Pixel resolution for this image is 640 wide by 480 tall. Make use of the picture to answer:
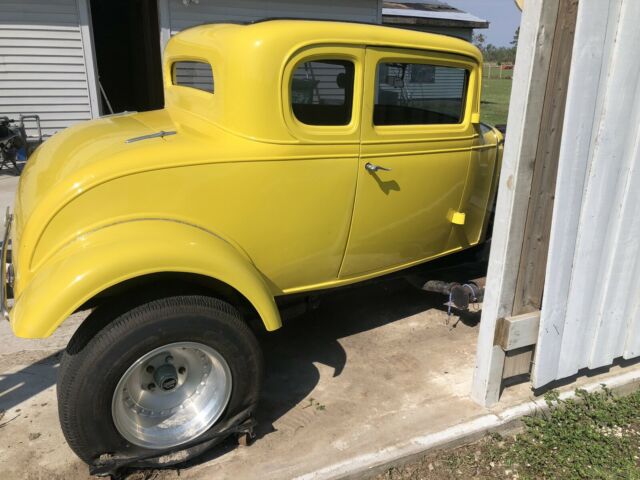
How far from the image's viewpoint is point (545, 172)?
8.62 ft

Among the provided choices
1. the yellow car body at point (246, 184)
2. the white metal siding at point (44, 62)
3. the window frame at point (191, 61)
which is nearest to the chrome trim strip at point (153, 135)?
the yellow car body at point (246, 184)

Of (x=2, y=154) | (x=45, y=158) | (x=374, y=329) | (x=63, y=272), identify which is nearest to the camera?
(x=63, y=272)

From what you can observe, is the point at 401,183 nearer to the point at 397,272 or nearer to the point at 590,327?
the point at 397,272

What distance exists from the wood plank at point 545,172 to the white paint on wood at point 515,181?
4cm

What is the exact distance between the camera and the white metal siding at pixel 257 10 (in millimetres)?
8266

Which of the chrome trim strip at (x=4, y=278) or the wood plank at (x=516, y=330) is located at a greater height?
the chrome trim strip at (x=4, y=278)

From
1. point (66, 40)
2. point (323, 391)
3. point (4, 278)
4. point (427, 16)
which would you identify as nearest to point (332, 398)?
point (323, 391)

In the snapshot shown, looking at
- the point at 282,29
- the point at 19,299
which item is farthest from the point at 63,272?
the point at 282,29

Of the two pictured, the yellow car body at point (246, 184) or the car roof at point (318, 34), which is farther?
the car roof at point (318, 34)

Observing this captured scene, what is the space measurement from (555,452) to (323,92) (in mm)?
2381

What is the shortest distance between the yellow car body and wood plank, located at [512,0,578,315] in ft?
2.47

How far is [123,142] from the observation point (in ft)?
8.76

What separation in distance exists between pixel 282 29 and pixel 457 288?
2.16 meters

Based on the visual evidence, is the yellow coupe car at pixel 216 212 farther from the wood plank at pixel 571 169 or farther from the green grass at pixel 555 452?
the green grass at pixel 555 452
